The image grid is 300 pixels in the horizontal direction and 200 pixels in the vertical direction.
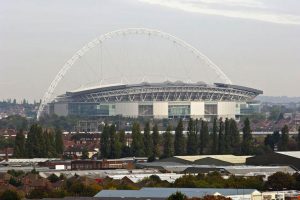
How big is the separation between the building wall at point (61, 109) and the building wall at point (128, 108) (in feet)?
41.8

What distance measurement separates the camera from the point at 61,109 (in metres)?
197

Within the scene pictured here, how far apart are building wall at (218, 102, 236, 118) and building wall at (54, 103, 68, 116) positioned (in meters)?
23.5

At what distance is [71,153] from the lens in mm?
126125

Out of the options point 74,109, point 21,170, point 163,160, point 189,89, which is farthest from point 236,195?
point 74,109

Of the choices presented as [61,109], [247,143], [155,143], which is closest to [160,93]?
[61,109]

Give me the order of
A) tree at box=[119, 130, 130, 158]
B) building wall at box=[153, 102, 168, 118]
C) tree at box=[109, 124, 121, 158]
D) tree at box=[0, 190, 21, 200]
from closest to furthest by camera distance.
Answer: tree at box=[0, 190, 21, 200]
tree at box=[109, 124, 121, 158]
tree at box=[119, 130, 130, 158]
building wall at box=[153, 102, 168, 118]

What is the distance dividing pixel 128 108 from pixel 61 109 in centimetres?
1730

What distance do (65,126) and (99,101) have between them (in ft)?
24.5

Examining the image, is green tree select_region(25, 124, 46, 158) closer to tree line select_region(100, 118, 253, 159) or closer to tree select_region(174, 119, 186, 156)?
tree line select_region(100, 118, 253, 159)

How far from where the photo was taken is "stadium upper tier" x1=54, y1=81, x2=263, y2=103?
17900 cm

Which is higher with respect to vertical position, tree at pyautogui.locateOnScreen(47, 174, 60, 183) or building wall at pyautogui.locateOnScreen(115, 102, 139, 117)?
building wall at pyautogui.locateOnScreen(115, 102, 139, 117)

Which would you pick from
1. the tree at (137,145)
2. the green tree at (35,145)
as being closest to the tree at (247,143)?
the tree at (137,145)

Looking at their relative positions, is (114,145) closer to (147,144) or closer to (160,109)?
(147,144)

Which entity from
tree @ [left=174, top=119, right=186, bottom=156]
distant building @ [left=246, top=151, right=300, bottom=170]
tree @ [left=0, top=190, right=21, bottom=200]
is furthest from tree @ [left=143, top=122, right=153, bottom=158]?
tree @ [left=0, top=190, right=21, bottom=200]
